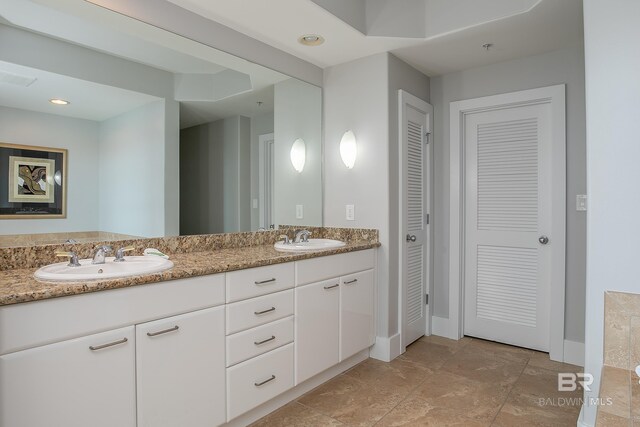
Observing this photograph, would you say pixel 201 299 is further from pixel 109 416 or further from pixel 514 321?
pixel 514 321


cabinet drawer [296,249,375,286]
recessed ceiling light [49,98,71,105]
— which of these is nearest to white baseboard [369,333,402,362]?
cabinet drawer [296,249,375,286]

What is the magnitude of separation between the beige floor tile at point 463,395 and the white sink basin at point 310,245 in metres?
1.07

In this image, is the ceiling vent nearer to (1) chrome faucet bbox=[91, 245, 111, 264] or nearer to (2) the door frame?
(1) chrome faucet bbox=[91, 245, 111, 264]

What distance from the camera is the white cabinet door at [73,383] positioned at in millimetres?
1227

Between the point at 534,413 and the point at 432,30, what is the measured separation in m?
2.46

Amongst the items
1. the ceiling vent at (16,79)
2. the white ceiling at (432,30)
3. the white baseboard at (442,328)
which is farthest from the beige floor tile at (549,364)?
the ceiling vent at (16,79)

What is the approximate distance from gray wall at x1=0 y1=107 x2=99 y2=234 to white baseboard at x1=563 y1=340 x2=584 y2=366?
127 inches

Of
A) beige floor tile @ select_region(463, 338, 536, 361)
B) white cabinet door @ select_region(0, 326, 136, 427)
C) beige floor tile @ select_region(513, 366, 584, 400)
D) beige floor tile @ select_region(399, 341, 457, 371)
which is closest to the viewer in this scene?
white cabinet door @ select_region(0, 326, 136, 427)

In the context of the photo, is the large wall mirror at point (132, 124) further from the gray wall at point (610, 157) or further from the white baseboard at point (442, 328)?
the gray wall at point (610, 157)

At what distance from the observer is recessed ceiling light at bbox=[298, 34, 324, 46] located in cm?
261

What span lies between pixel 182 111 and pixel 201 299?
118 centimetres

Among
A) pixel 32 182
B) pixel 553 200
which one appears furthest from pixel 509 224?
pixel 32 182

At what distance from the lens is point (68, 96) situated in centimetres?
186

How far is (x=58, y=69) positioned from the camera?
1808mm
